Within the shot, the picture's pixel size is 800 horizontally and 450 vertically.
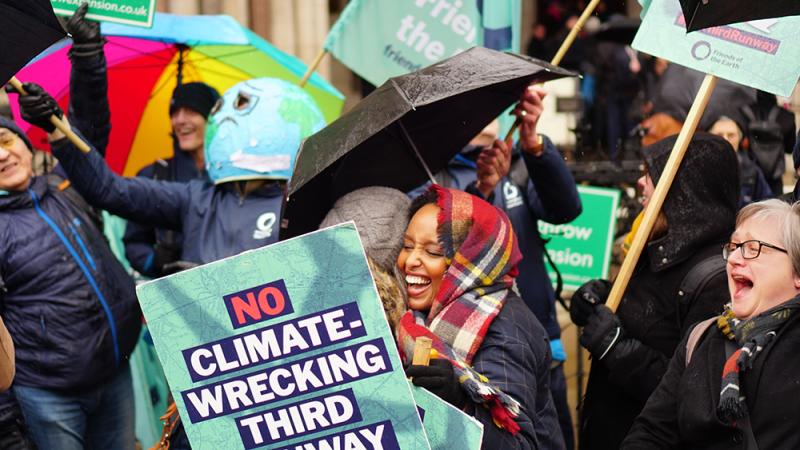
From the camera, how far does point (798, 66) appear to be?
4.48m

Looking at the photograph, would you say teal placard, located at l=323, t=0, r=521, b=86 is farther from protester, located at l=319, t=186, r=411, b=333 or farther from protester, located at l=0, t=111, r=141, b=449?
protester, located at l=319, t=186, r=411, b=333

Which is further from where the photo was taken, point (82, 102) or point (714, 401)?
point (82, 102)

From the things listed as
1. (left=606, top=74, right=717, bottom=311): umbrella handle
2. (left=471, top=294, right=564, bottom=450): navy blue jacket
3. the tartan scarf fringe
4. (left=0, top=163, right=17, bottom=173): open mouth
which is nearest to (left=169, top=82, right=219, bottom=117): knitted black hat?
(left=0, top=163, right=17, bottom=173): open mouth

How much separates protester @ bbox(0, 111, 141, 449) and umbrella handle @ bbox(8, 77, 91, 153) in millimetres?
55

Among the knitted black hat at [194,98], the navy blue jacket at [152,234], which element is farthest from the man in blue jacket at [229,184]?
the knitted black hat at [194,98]

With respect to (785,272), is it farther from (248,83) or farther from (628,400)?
(248,83)

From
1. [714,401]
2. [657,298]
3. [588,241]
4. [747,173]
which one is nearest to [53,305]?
[657,298]

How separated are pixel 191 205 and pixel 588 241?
2.97 m

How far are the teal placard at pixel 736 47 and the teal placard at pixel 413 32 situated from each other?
139 centimetres

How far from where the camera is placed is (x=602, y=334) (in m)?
4.53

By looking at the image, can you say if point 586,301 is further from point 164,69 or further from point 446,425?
point 164,69

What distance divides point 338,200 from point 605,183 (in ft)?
16.9

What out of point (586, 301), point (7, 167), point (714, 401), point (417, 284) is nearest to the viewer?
point (714, 401)

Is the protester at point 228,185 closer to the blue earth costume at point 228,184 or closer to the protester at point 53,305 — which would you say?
the blue earth costume at point 228,184
